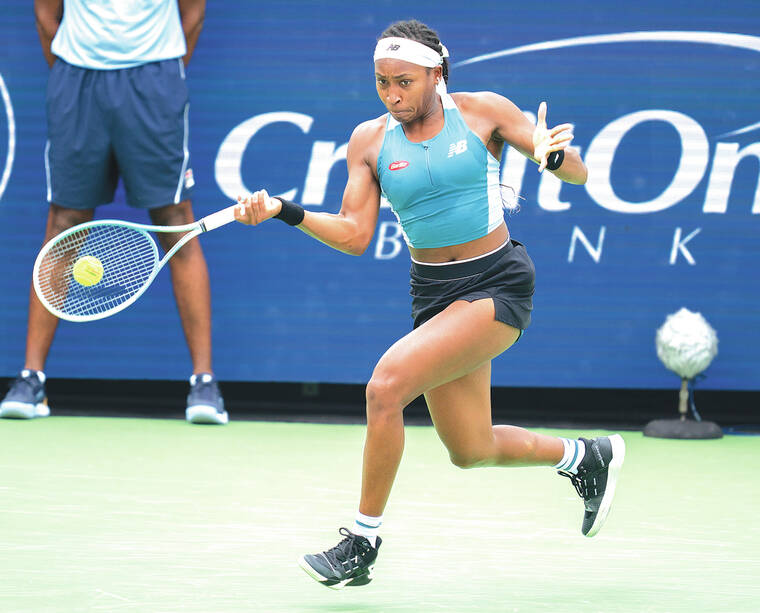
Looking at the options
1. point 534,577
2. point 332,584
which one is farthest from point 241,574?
point 534,577

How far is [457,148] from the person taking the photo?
377cm

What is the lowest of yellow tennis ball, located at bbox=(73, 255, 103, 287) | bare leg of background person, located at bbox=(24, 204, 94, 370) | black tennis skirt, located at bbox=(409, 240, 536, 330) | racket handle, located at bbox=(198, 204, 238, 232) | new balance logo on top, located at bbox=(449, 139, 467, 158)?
bare leg of background person, located at bbox=(24, 204, 94, 370)

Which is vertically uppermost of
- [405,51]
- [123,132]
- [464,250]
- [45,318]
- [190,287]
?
[405,51]

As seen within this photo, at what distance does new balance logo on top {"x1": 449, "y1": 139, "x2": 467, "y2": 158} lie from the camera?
3759 mm

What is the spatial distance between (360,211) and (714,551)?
1.50m

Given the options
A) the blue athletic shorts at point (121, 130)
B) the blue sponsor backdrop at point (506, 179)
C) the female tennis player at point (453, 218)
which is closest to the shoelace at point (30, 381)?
the blue sponsor backdrop at point (506, 179)

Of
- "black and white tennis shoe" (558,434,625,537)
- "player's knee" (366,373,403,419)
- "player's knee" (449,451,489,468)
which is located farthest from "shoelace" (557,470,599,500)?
"player's knee" (366,373,403,419)

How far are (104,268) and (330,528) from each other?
159 centimetres

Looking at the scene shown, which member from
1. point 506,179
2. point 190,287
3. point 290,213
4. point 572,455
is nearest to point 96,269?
point 190,287

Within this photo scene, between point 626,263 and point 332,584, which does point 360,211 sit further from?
point 626,263

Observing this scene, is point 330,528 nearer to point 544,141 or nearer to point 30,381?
point 544,141

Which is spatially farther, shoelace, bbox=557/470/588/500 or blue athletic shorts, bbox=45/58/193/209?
blue athletic shorts, bbox=45/58/193/209

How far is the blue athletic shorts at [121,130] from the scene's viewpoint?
6070 millimetres

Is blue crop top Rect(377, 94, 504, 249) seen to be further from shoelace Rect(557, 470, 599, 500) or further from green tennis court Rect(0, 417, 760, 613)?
green tennis court Rect(0, 417, 760, 613)
